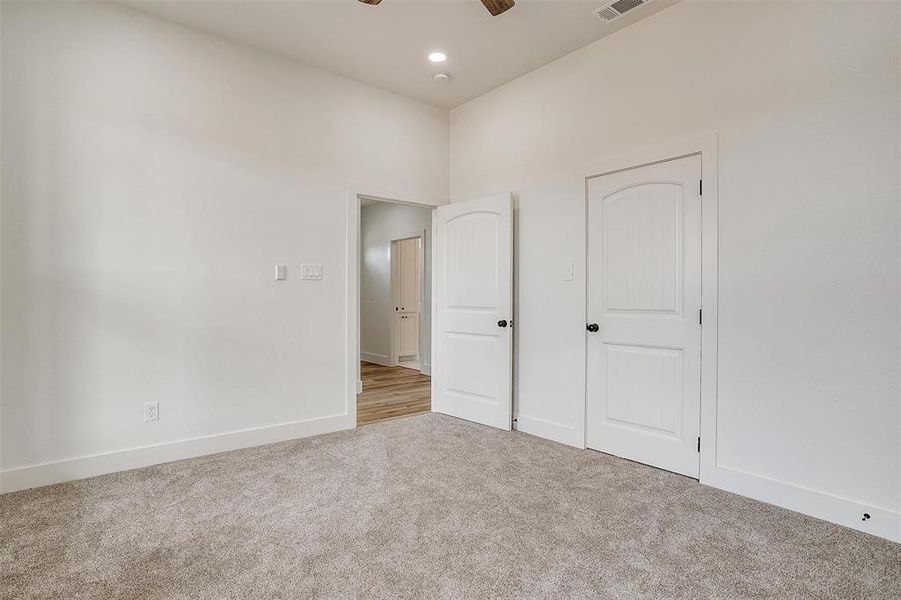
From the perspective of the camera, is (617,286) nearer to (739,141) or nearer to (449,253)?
Answer: (739,141)

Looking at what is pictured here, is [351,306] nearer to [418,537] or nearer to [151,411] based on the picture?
[151,411]

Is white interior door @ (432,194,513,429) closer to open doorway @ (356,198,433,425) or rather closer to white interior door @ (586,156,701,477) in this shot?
white interior door @ (586,156,701,477)

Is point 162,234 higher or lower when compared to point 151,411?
higher

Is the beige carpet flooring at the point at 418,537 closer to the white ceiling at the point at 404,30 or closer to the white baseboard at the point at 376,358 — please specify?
the white ceiling at the point at 404,30

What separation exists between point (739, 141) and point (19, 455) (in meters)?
4.43

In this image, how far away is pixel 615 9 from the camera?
9.47 ft

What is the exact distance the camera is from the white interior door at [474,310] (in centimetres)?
382

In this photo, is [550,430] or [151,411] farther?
[550,430]

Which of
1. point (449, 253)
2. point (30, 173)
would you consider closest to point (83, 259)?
point (30, 173)

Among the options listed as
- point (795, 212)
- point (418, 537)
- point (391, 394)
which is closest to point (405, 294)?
point (391, 394)

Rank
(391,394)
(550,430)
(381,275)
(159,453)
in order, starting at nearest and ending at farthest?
(159,453)
(550,430)
(391,394)
(381,275)

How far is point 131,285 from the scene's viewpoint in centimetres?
292

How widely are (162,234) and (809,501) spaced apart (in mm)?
4044

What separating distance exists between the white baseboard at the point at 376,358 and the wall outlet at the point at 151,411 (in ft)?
15.1
